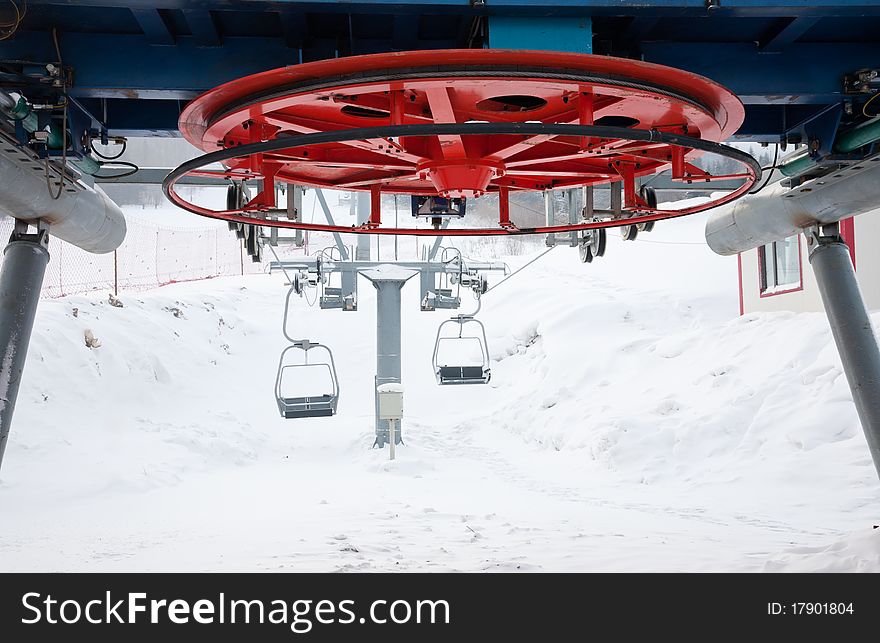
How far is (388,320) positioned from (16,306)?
8.50 metres

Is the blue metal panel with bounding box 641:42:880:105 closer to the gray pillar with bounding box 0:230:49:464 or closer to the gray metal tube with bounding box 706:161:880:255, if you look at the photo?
the gray metal tube with bounding box 706:161:880:255

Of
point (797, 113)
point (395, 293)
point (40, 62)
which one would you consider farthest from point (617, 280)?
point (40, 62)

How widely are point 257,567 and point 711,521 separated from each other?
3.72 metres

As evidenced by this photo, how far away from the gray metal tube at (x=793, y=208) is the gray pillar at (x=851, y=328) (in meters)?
0.19

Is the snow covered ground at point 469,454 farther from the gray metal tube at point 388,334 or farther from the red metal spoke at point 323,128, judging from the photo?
the red metal spoke at point 323,128

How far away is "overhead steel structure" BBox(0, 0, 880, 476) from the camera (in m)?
2.50

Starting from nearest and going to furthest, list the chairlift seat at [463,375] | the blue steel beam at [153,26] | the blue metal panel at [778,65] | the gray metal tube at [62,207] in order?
1. the blue steel beam at [153,26]
2. the blue metal panel at [778,65]
3. the gray metal tube at [62,207]
4. the chairlift seat at [463,375]

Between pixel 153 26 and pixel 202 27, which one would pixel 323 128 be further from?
pixel 153 26

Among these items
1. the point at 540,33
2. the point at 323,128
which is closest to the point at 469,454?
the point at 323,128

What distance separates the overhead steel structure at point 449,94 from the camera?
8.19ft

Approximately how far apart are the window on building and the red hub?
10.7m

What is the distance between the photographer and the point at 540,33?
3.00 m

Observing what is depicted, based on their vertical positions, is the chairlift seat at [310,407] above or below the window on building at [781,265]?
below

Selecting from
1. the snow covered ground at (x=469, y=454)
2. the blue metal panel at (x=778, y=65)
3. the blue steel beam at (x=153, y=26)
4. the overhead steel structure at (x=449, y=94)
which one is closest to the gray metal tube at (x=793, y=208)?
the overhead steel structure at (x=449, y=94)
